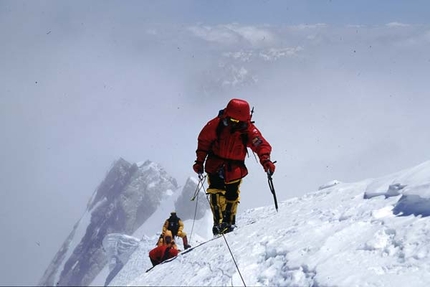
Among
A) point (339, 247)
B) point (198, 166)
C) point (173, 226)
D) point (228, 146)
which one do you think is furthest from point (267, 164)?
point (173, 226)

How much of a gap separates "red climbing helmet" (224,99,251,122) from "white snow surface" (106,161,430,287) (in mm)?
2184

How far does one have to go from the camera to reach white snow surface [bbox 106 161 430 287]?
423cm

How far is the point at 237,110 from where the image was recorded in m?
7.65

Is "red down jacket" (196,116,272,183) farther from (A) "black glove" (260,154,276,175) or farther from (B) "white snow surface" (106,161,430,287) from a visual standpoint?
(B) "white snow surface" (106,161,430,287)

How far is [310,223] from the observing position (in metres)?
6.79

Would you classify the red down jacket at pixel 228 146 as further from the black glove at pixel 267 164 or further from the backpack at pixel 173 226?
the backpack at pixel 173 226

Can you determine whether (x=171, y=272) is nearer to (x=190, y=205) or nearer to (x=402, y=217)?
(x=402, y=217)

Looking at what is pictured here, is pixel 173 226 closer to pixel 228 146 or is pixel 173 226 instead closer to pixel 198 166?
pixel 198 166

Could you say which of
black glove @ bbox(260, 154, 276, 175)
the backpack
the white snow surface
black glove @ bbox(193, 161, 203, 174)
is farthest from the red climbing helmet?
the backpack

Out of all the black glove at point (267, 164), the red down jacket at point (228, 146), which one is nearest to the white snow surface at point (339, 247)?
the black glove at point (267, 164)

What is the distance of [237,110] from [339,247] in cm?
336

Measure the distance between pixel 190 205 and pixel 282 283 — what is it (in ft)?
520

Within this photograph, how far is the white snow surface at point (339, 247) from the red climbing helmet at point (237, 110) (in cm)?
218

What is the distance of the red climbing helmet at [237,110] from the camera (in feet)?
25.0
